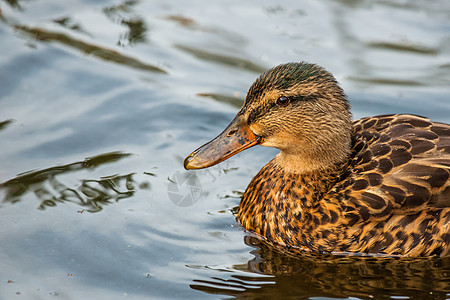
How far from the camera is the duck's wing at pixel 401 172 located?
20.7 ft

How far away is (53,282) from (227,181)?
7.71 feet

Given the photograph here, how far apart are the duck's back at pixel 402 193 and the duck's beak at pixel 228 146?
0.91 meters

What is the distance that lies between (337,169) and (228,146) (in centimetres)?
101

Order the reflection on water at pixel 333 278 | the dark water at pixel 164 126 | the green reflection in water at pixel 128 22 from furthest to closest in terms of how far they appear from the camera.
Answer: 1. the green reflection in water at pixel 128 22
2. the dark water at pixel 164 126
3. the reflection on water at pixel 333 278

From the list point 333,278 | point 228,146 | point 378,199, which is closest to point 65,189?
point 228,146

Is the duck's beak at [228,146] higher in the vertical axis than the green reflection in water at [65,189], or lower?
higher

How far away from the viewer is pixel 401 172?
Result: 6359 millimetres

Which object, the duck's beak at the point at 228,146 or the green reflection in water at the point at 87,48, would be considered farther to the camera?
the green reflection in water at the point at 87,48

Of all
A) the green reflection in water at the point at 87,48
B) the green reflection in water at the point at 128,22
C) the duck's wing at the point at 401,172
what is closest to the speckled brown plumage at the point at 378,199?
the duck's wing at the point at 401,172

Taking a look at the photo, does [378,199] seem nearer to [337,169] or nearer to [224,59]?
[337,169]

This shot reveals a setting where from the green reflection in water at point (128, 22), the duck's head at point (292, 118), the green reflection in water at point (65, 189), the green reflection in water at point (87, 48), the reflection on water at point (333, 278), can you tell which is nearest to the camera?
the reflection on water at point (333, 278)

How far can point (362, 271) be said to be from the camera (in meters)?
6.43

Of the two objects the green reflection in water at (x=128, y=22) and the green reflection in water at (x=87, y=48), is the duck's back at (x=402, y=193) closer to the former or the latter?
the green reflection in water at (x=87, y=48)

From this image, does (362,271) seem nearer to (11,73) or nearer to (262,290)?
(262,290)
